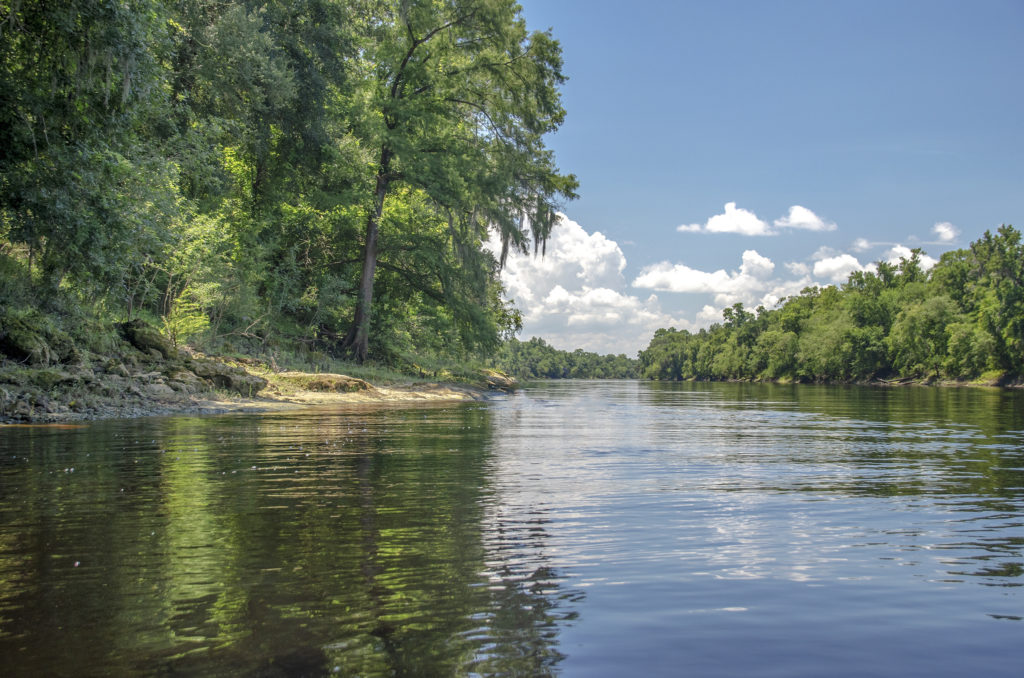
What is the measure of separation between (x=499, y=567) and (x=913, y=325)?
10947 cm

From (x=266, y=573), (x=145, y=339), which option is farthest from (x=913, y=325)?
(x=266, y=573)

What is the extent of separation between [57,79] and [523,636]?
13.1 metres

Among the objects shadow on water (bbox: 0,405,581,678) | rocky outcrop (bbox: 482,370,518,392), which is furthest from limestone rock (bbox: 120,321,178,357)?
rocky outcrop (bbox: 482,370,518,392)

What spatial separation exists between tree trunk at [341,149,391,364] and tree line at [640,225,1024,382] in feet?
261

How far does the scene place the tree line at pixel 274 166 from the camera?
1223 centimetres

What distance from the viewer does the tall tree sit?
31125 mm

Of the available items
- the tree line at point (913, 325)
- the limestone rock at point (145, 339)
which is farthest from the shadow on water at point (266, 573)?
the tree line at point (913, 325)

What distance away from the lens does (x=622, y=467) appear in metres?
8.86

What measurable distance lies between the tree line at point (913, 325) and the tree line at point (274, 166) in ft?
242

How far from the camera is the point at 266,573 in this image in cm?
397

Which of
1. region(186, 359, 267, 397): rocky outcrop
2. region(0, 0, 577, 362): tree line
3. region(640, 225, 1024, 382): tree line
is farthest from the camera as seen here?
region(640, 225, 1024, 382): tree line

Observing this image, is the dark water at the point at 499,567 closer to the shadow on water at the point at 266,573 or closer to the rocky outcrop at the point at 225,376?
the shadow on water at the point at 266,573

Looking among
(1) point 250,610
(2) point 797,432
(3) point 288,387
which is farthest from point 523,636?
(3) point 288,387

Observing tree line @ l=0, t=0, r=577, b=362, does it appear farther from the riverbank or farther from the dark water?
the dark water
